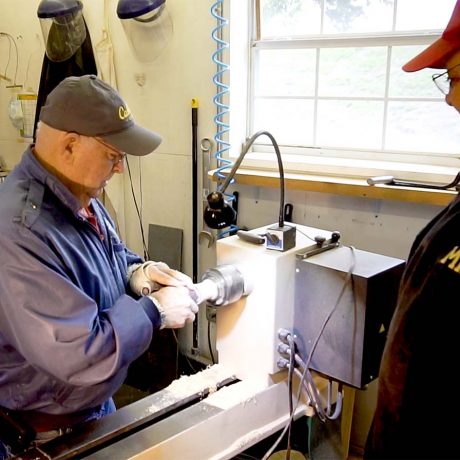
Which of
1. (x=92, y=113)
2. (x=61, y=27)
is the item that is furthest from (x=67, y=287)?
(x=61, y=27)

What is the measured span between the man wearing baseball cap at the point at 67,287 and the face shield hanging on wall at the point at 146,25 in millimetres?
1019

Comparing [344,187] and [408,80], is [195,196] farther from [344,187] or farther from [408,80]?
[408,80]

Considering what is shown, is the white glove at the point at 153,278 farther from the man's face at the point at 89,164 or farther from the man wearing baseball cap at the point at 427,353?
the man wearing baseball cap at the point at 427,353

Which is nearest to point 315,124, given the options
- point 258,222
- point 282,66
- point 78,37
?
point 282,66

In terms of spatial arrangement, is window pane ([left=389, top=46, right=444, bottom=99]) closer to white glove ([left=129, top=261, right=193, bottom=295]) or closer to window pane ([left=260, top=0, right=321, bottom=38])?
window pane ([left=260, top=0, right=321, bottom=38])

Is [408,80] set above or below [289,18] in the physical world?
below

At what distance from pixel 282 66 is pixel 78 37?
1017 millimetres

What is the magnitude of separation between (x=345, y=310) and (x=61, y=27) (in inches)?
81.1

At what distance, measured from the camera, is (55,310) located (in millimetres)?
1039

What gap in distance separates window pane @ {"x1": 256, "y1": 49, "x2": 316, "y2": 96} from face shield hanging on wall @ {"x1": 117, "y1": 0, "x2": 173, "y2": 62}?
1.47ft

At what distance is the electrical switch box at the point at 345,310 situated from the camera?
1.16m

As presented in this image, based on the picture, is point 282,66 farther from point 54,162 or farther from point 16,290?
point 16,290

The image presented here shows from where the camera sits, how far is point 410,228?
1870 mm

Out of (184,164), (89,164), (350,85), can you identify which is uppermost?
(350,85)
